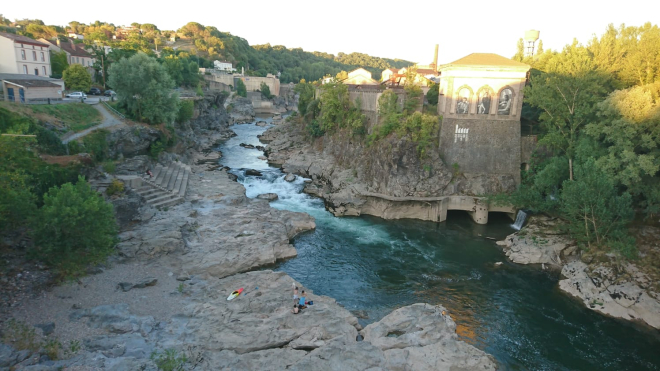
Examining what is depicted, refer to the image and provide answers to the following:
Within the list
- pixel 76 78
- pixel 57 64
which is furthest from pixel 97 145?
pixel 57 64

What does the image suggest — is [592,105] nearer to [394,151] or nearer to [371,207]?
[394,151]

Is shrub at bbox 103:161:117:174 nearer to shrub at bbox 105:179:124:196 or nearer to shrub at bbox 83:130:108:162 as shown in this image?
shrub at bbox 83:130:108:162

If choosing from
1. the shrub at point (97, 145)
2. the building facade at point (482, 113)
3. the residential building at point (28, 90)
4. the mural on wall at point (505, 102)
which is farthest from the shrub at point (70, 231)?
the mural on wall at point (505, 102)

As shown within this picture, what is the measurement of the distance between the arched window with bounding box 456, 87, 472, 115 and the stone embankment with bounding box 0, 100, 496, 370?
1895 cm

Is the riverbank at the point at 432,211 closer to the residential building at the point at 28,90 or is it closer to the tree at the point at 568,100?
the tree at the point at 568,100

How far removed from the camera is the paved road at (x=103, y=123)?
26688mm

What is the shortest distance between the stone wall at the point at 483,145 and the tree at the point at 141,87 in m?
25.8

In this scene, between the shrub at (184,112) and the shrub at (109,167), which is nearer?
the shrub at (109,167)

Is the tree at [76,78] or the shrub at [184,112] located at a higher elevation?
the tree at [76,78]

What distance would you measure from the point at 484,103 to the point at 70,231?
2842 centimetres

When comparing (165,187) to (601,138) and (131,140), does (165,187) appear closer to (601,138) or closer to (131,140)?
(131,140)

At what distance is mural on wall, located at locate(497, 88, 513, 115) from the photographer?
30.0 meters

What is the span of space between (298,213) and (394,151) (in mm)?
9466

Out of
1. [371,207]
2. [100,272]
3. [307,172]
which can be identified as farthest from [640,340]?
[307,172]
